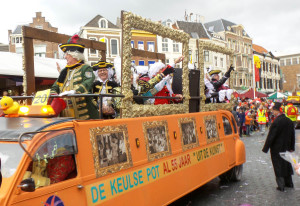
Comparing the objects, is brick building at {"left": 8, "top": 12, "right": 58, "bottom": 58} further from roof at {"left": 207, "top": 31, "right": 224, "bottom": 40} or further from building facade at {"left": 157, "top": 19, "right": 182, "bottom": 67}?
roof at {"left": 207, "top": 31, "right": 224, "bottom": 40}

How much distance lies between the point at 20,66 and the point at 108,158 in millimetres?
5618

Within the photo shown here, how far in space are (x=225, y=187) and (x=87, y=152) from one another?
15.4 feet

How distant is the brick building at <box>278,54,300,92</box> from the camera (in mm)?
76188

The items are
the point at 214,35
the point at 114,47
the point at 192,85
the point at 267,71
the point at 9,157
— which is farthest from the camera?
the point at 267,71

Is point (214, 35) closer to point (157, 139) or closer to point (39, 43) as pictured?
point (39, 43)

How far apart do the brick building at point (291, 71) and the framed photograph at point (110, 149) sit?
258ft

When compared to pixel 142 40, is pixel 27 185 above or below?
below

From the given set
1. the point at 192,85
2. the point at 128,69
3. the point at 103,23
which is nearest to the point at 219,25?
the point at 103,23

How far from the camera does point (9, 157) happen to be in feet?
9.71

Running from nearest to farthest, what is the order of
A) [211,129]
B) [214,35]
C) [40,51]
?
[211,129], [40,51], [214,35]

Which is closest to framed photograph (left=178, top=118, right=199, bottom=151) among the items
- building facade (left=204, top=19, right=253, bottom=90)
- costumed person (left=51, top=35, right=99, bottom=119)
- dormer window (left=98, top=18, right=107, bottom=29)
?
costumed person (left=51, top=35, right=99, bottom=119)

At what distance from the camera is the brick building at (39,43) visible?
30.4 meters

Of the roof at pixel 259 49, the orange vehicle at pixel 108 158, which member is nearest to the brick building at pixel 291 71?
the roof at pixel 259 49

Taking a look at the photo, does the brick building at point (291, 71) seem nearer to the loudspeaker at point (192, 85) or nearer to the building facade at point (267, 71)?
the building facade at point (267, 71)
